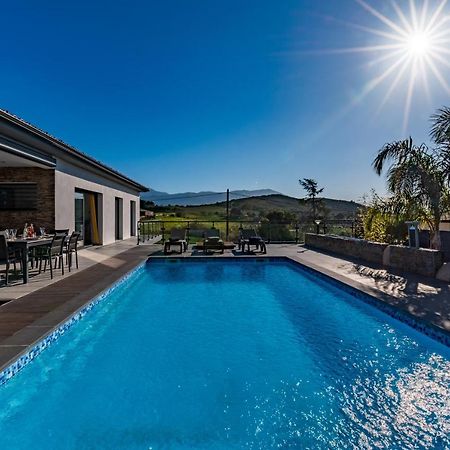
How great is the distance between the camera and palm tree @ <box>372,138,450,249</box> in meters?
7.06

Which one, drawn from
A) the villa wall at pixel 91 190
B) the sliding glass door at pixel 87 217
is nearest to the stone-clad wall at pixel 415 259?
the villa wall at pixel 91 190

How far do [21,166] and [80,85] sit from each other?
5.28 meters

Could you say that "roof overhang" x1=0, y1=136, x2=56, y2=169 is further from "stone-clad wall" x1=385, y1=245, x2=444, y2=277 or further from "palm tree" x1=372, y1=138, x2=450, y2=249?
"stone-clad wall" x1=385, y1=245, x2=444, y2=277

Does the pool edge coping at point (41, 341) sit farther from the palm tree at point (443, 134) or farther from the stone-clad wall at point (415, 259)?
the palm tree at point (443, 134)

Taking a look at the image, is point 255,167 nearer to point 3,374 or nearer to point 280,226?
point 280,226

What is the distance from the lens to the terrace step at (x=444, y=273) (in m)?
6.27

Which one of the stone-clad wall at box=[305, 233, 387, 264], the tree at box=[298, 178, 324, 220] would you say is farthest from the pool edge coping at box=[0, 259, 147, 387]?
the tree at box=[298, 178, 324, 220]

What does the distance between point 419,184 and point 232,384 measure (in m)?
6.41

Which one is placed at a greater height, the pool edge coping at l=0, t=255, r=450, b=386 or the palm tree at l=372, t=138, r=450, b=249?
the palm tree at l=372, t=138, r=450, b=249

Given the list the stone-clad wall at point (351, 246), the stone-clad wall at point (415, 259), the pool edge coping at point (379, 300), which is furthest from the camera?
the stone-clad wall at point (351, 246)

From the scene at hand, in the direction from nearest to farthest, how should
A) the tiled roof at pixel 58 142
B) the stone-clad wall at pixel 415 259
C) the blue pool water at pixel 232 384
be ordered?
the blue pool water at pixel 232 384 → the tiled roof at pixel 58 142 → the stone-clad wall at pixel 415 259

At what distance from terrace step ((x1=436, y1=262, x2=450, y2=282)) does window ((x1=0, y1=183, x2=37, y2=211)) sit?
10.3 m

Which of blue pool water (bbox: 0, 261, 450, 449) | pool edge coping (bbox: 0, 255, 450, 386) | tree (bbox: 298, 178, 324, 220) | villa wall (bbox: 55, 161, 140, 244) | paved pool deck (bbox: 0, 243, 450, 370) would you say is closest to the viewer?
blue pool water (bbox: 0, 261, 450, 449)

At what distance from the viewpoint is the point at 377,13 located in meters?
8.05
